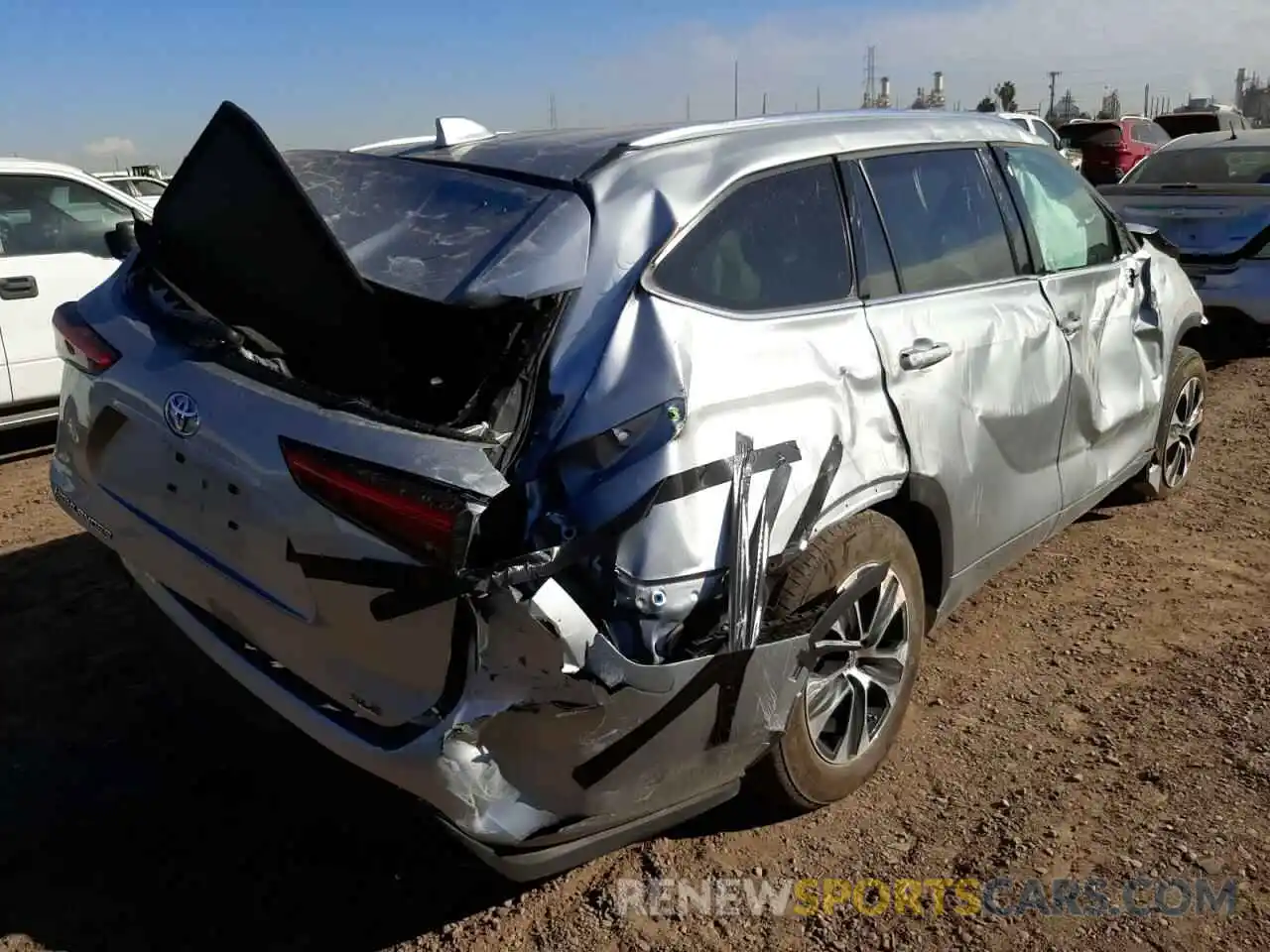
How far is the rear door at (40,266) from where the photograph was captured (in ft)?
19.7

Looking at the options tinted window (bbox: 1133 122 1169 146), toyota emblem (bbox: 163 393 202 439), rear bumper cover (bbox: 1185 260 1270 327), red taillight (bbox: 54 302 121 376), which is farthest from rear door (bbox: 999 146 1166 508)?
tinted window (bbox: 1133 122 1169 146)

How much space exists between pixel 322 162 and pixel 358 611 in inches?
62.0

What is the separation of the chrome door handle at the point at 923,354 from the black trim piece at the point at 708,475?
629 millimetres

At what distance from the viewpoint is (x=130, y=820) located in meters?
2.86

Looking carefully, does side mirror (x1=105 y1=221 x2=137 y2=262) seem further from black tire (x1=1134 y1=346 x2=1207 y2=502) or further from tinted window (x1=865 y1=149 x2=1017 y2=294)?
black tire (x1=1134 y1=346 x2=1207 y2=502)

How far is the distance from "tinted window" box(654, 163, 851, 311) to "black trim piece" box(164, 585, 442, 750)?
1036 millimetres

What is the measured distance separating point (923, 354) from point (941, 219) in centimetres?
62

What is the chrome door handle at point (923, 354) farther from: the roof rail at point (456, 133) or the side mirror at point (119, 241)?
the side mirror at point (119, 241)

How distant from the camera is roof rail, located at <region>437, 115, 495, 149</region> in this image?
3.22m

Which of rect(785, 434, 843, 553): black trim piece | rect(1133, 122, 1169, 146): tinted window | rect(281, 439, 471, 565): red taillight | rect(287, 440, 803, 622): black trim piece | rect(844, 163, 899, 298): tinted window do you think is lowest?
rect(1133, 122, 1169, 146): tinted window

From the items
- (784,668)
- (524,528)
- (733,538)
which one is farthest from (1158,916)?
(524,528)

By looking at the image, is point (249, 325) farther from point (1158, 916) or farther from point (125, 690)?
point (1158, 916)

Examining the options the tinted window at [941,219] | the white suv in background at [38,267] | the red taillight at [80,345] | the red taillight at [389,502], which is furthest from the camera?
the white suv in background at [38,267]

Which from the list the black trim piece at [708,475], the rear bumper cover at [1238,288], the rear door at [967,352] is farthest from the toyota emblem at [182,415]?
the rear bumper cover at [1238,288]
